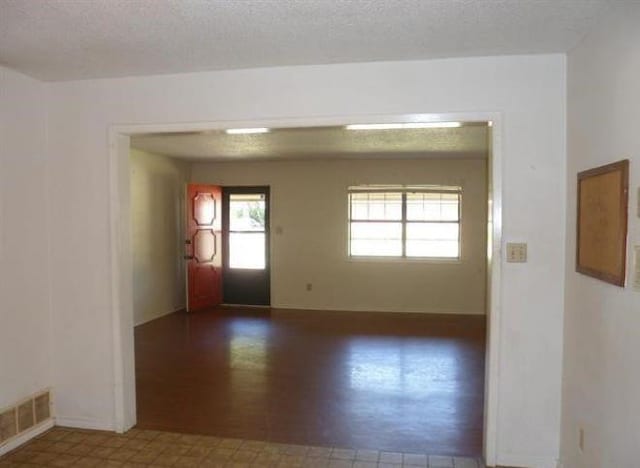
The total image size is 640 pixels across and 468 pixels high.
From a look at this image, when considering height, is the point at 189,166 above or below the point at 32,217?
above

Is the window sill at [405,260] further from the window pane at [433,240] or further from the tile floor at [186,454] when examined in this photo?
the tile floor at [186,454]

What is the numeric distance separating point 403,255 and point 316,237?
4.60 feet

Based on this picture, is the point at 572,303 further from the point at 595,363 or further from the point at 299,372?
the point at 299,372

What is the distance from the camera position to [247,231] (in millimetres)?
7770

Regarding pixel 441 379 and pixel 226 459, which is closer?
pixel 226 459

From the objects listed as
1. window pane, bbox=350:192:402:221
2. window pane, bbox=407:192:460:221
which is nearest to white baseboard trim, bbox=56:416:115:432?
window pane, bbox=350:192:402:221

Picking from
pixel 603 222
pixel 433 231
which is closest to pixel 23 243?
pixel 603 222

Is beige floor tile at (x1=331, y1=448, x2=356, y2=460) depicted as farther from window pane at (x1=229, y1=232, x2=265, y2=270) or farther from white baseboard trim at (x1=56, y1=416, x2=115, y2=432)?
window pane at (x1=229, y1=232, x2=265, y2=270)

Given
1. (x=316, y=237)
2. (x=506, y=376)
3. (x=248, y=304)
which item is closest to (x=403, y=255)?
(x=316, y=237)

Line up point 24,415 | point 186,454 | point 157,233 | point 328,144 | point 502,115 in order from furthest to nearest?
point 157,233
point 328,144
point 24,415
point 186,454
point 502,115

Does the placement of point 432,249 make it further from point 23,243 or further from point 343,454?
point 23,243

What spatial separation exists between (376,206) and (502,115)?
4.81 m

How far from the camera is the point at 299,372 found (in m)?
4.45

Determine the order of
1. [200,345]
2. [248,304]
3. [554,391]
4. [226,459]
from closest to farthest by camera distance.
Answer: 1. [554,391]
2. [226,459]
3. [200,345]
4. [248,304]
